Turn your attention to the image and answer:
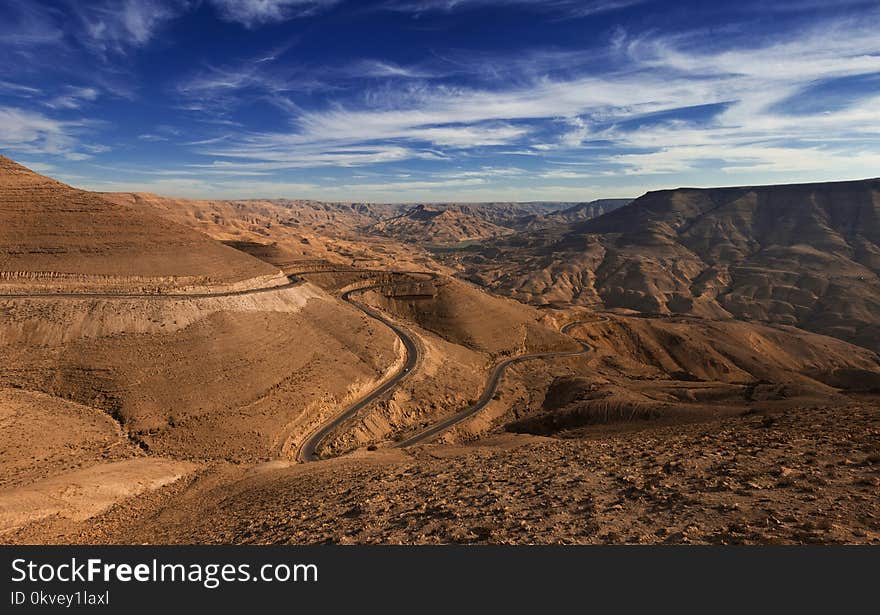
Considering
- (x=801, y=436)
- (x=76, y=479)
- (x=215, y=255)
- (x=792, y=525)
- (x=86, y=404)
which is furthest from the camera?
(x=215, y=255)

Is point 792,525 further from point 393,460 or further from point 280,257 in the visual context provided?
point 280,257

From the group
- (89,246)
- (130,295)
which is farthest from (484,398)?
(89,246)

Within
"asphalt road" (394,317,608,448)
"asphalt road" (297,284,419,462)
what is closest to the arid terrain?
"asphalt road" (297,284,419,462)

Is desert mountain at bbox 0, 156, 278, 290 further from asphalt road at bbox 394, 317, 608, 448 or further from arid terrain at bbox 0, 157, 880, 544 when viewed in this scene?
asphalt road at bbox 394, 317, 608, 448

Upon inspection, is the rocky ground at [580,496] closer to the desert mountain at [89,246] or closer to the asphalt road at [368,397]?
the asphalt road at [368,397]

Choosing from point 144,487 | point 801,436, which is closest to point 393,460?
point 144,487

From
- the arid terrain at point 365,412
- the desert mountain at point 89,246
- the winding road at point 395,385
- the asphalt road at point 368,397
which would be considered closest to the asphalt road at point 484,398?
the winding road at point 395,385
